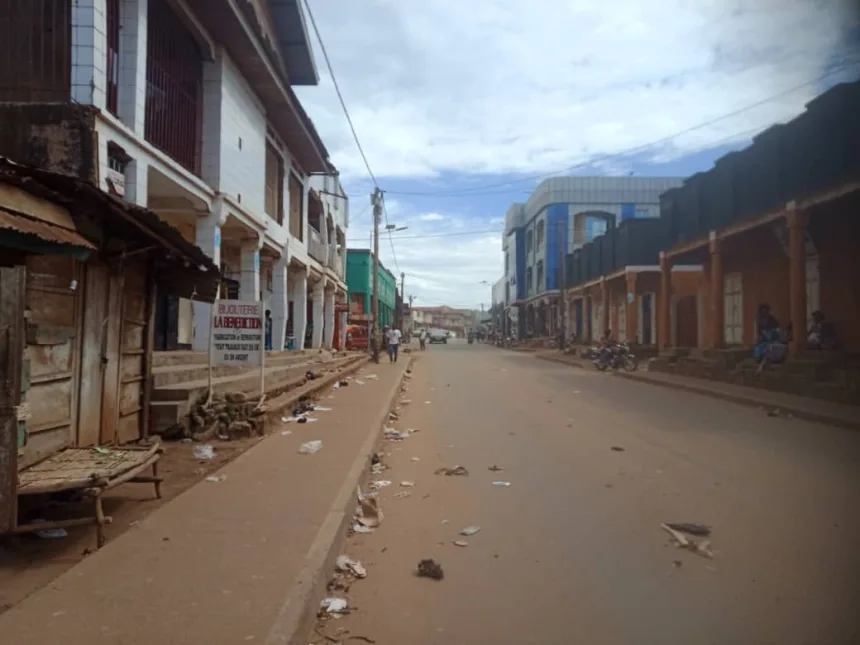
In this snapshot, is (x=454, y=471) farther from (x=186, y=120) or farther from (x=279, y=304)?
(x=279, y=304)

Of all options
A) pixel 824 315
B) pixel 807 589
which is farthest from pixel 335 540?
pixel 824 315

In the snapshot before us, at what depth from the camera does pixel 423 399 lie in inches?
619

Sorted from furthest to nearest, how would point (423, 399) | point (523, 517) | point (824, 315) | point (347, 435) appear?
point (824, 315) → point (423, 399) → point (347, 435) → point (523, 517)

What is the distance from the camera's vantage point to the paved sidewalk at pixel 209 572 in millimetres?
3234

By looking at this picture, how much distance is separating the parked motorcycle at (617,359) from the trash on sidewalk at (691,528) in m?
19.9

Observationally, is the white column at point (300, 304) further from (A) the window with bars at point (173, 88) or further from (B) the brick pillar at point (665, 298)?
(B) the brick pillar at point (665, 298)

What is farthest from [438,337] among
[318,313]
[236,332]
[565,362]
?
[236,332]

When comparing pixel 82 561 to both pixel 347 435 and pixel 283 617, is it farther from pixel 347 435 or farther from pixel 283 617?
pixel 347 435

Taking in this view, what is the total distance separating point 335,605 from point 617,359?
22811mm

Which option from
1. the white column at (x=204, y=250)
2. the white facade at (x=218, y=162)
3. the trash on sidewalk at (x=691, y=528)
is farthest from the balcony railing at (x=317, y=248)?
the trash on sidewalk at (x=691, y=528)

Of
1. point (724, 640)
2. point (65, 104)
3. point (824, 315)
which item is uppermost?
point (65, 104)

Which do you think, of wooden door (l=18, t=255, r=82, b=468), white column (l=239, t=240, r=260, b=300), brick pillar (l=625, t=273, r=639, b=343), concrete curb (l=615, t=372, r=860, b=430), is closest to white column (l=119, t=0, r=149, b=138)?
wooden door (l=18, t=255, r=82, b=468)

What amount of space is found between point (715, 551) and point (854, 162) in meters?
11.6

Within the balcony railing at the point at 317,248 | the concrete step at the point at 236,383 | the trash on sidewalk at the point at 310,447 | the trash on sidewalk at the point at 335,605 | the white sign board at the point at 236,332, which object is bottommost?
the trash on sidewalk at the point at 335,605
